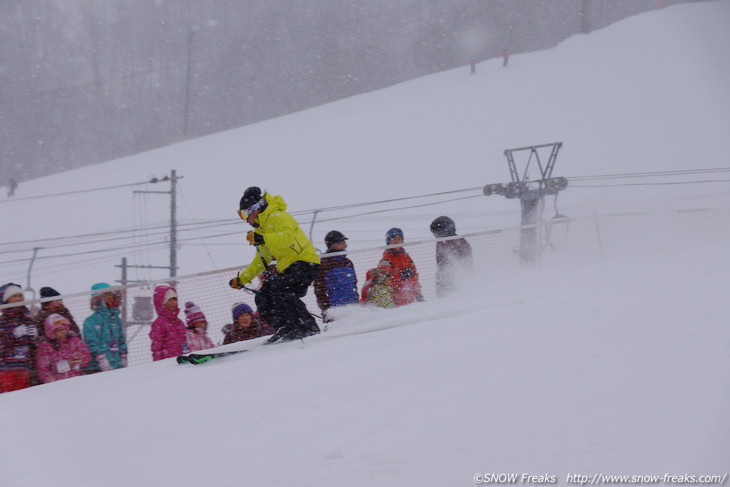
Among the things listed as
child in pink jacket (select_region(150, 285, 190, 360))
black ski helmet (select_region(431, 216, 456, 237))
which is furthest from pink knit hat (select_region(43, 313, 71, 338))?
black ski helmet (select_region(431, 216, 456, 237))

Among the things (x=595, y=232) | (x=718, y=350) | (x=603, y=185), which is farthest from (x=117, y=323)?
(x=603, y=185)

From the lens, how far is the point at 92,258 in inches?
912

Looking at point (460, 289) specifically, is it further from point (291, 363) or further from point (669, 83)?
point (669, 83)

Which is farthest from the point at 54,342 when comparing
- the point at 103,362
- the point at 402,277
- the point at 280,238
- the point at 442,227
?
the point at 442,227

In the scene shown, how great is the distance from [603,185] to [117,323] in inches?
687

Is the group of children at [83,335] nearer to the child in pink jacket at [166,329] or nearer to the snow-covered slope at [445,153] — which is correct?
the child in pink jacket at [166,329]

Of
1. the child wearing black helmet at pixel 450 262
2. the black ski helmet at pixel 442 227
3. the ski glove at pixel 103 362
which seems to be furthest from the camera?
the black ski helmet at pixel 442 227

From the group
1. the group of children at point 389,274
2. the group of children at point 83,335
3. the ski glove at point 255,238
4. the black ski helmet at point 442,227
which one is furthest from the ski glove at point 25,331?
the black ski helmet at point 442,227

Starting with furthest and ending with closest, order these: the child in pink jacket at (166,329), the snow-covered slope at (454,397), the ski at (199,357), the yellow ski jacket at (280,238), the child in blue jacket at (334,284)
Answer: the child in blue jacket at (334,284) → the child in pink jacket at (166,329) → the yellow ski jacket at (280,238) → the ski at (199,357) → the snow-covered slope at (454,397)

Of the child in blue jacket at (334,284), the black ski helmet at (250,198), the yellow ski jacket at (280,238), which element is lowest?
the child in blue jacket at (334,284)

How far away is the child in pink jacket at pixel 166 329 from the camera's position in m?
6.17

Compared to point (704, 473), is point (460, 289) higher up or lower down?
higher up

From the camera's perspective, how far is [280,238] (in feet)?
17.9

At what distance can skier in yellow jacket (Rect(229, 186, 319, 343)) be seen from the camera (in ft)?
18.2
